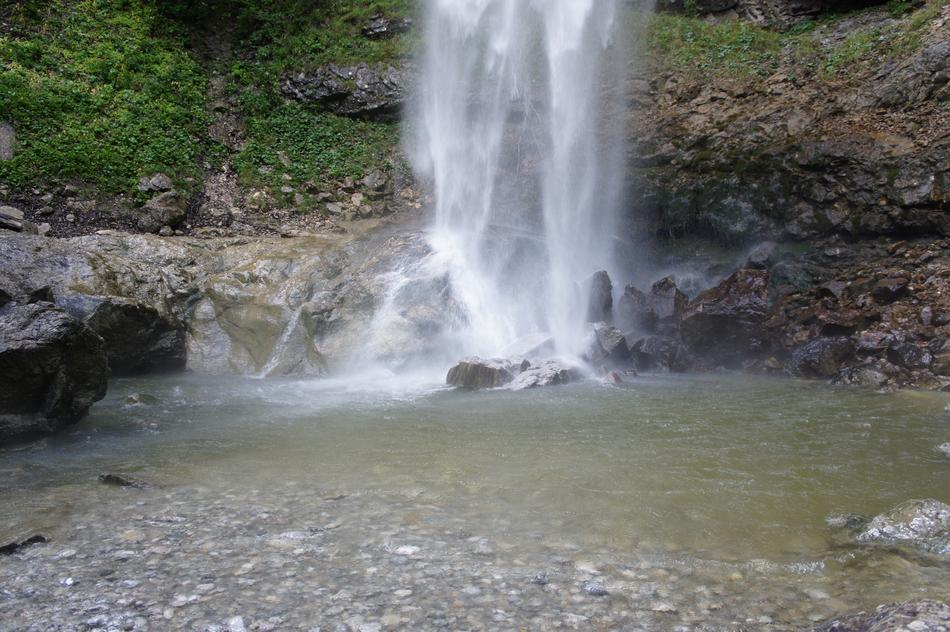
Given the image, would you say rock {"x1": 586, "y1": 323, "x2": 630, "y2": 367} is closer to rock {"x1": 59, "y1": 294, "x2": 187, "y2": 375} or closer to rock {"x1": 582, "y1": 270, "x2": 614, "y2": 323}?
rock {"x1": 582, "y1": 270, "x2": 614, "y2": 323}

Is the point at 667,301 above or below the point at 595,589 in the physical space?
above

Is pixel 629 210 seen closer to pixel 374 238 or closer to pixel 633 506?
pixel 374 238

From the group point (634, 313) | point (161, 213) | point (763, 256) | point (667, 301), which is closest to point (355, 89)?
point (161, 213)

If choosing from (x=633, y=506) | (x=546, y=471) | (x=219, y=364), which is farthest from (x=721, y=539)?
(x=219, y=364)

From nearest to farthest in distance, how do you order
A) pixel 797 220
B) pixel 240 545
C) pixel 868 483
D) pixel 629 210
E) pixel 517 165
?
pixel 240 545 → pixel 868 483 → pixel 797 220 → pixel 629 210 → pixel 517 165

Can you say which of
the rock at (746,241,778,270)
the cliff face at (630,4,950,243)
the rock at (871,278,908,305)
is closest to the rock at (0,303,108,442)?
the rock at (746,241,778,270)

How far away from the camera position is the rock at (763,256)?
559 inches

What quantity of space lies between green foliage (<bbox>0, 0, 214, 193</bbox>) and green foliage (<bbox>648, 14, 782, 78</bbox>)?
15078 millimetres

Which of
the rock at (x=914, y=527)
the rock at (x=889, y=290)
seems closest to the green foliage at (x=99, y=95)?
the rock at (x=914, y=527)

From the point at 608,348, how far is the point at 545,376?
7.75 feet

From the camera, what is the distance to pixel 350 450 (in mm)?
6156

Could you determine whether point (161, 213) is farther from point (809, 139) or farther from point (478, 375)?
point (809, 139)

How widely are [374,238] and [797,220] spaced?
1040 cm

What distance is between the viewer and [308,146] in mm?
19766
